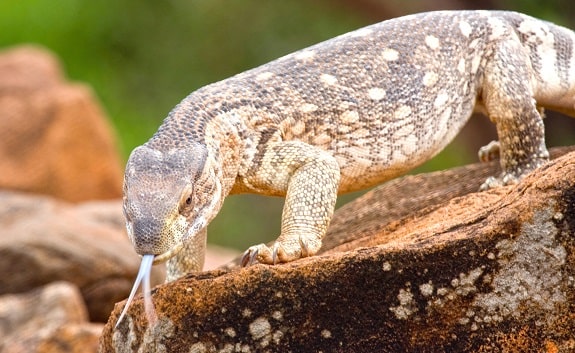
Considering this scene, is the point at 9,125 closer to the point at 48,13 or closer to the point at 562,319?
the point at 48,13

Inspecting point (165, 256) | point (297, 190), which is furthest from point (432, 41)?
point (165, 256)

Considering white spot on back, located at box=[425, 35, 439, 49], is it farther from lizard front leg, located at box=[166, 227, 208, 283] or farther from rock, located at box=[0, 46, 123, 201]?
rock, located at box=[0, 46, 123, 201]

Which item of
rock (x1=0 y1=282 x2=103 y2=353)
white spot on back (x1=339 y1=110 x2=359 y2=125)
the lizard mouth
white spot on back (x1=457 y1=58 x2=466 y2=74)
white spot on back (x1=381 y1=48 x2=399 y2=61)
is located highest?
white spot on back (x1=381 y1=48 x2=399 y2=61)

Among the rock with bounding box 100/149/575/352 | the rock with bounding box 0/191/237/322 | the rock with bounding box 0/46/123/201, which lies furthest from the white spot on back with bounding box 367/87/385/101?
the rock with bounding box 0/46/123/201

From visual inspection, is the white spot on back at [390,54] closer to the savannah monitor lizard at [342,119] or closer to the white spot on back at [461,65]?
the savannah monitor lizard at [342,119]

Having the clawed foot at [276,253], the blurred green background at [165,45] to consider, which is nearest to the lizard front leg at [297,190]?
the clawed foot at [276,253]

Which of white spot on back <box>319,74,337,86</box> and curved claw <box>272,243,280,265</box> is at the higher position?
white spot on back <box>319,74,337,86</box>

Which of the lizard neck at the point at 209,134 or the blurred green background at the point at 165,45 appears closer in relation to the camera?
the lizard neck at the point at 209,134

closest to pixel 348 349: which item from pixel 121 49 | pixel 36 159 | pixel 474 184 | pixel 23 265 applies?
pixel 474 184
